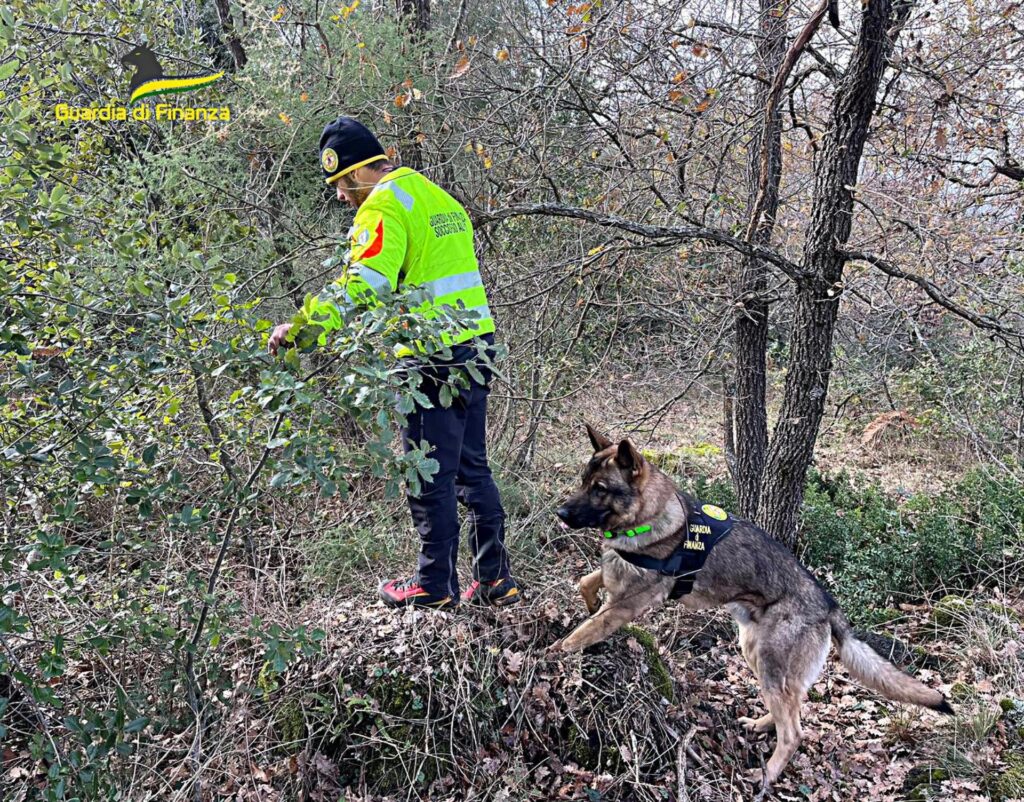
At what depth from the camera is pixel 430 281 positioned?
3572 mm

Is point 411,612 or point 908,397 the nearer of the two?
point 411,612

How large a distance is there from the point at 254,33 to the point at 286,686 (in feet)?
17.6

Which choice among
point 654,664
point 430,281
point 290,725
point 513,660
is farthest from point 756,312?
point 290,725

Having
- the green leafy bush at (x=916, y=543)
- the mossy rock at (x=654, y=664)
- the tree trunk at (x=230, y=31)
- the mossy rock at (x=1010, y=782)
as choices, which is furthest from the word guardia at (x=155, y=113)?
the mossy rock at (x=1010, y=782)

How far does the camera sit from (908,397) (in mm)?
9586

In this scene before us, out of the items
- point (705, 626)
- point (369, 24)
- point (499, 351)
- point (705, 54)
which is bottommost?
point (705, 626)

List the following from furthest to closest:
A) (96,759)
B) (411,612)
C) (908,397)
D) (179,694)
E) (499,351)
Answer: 1. (908,397)
2. (411,612)
3. (179,694)
4. (499,351)
5. (96,759)

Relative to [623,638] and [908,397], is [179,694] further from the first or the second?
[908,397]

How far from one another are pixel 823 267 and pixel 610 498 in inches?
89.2

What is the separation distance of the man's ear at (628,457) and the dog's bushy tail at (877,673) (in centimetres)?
154

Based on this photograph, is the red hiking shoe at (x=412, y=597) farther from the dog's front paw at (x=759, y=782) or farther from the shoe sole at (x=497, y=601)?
the dog's front paw at (x=759, y=782)

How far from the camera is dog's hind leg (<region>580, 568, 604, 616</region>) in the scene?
4027mm

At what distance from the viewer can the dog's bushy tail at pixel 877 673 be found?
3.78 m

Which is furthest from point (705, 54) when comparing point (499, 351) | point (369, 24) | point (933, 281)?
point (499, 351)
